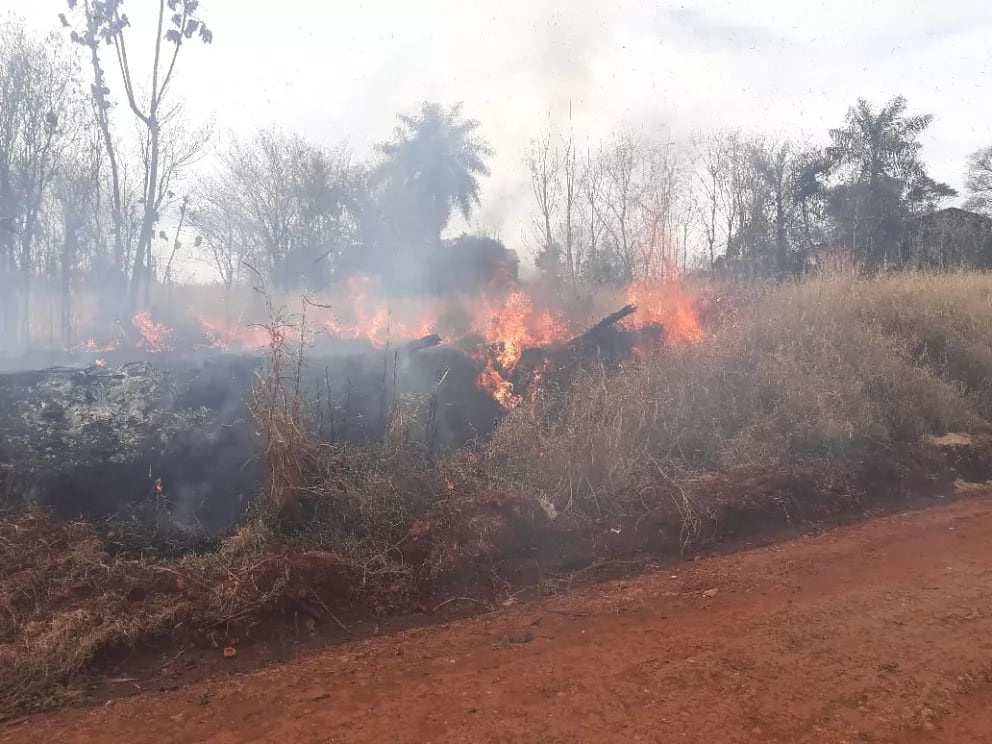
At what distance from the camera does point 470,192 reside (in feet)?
71.1

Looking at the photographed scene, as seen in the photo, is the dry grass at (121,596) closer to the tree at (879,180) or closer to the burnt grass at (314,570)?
the burnt grass at (314,570)

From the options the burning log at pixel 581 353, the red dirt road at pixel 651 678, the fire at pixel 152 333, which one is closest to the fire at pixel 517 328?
the burning log at pixel 581 353

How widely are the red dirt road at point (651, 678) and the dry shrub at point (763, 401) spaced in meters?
1.94

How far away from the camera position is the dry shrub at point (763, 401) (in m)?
7.00

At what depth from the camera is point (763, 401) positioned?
342 inches

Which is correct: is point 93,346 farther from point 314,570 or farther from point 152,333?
point 314,570

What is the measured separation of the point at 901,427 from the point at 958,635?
5171mm

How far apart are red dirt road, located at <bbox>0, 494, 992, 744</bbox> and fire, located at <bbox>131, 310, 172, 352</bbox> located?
44.9 feet

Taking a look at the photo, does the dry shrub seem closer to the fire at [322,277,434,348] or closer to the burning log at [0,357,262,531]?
the burning log at [0,357,262,531]

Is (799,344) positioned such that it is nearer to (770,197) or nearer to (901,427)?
(901,427)

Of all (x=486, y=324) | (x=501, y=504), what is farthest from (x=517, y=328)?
(x=501, y=504)

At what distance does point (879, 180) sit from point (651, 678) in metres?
24.7

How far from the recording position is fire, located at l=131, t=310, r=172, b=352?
15.8 meters

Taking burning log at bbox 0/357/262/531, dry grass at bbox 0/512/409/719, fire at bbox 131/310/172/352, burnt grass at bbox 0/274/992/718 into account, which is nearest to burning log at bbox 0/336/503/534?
burning log at bbox 0/357/262/531
